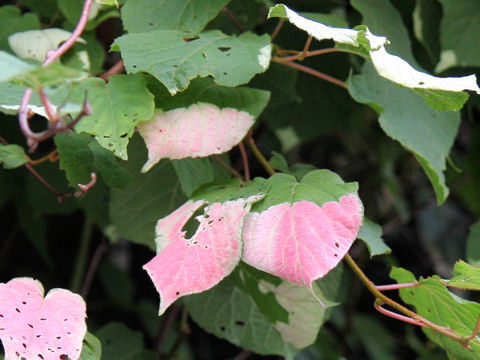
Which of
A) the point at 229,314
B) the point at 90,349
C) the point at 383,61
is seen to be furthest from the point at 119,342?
the point at 383,61

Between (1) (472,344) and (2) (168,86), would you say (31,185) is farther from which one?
(1) (472,344)

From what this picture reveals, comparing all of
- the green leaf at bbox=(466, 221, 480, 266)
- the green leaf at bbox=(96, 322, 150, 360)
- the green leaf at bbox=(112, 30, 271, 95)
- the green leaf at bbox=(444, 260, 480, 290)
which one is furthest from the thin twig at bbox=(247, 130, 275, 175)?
the green leaf at bbox=(96, 322, 150, 360)

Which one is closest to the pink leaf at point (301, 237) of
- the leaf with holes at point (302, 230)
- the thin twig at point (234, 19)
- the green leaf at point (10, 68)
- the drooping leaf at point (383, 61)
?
the leaf with holes at point (302, 230)

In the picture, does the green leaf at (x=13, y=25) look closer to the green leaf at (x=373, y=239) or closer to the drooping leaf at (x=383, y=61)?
the drooping leaf at (x=383, y=61)

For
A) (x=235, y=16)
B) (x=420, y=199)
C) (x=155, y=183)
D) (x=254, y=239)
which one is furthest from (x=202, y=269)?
(x=420, y=199)

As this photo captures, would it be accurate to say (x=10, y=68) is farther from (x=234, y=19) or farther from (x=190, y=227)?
(x=234, y=19)
